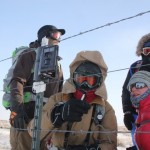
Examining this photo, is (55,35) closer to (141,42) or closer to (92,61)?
(92,61)

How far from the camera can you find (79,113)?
3.13m

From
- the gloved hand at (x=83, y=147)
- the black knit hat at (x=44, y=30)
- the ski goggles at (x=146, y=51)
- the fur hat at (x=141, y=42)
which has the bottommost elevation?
the gloved hand at (x=83, y=147)

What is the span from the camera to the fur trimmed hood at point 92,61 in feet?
11.7

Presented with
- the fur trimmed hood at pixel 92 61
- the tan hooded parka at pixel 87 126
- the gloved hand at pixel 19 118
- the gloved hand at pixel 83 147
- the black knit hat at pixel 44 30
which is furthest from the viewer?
the black knit hat at pixel 44 30

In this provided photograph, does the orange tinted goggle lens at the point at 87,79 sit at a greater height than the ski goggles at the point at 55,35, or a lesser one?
lesser

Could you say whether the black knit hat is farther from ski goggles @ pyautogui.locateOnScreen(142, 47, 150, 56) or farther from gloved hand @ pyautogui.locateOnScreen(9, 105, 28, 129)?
ski goggles @ pyautogui.locateOnScreen(142, 47, 150, 56)

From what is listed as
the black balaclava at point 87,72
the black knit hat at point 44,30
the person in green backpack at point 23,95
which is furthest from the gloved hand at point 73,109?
the black knit hat at point 44,30

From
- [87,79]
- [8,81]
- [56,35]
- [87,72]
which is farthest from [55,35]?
[87,79]

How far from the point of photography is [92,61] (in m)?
3.65

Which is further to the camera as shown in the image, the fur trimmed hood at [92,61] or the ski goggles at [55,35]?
the ski goggles at [55,35]

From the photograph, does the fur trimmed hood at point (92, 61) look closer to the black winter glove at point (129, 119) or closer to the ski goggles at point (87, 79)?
the ski goggles at point (87, 79)

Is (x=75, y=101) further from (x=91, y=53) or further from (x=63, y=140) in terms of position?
(x=91, y=53)

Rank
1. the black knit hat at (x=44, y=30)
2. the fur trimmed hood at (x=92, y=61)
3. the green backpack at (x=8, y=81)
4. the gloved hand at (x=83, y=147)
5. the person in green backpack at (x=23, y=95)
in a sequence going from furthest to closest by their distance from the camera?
the black knit hat at (x=44, y=30) → the green backpack at (x=8, y=81) → the person in green backpack at (x=23, y=95) → the fur trimmed hood at (x=92, y=61) → the gloved hand at (x=83, y=147)

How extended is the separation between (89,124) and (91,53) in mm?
772
